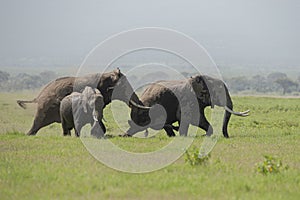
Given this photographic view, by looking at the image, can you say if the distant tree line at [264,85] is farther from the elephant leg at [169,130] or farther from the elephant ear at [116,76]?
the elephant ear at [116,76]

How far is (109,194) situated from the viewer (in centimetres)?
1005

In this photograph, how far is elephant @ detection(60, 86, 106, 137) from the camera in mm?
17719

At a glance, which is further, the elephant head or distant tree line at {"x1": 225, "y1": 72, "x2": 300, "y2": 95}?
distant tree line at {"x1": 225, "y1": 72, "x2": 300, "y2": 95}

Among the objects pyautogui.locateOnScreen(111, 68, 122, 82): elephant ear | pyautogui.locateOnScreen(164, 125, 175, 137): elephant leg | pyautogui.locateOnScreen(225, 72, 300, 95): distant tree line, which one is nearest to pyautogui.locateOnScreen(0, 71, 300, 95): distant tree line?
pyautogui.locateOnScreen(225, 72, 300, 95): distant tree line

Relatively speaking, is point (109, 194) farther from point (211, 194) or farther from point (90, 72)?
point (90, 72)

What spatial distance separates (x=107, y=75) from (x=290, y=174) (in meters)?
9.52

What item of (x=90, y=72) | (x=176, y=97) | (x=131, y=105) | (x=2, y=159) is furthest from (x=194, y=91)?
(x=2, y=159)

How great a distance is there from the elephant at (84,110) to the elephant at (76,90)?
1.08m

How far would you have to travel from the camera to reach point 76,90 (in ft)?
65.7

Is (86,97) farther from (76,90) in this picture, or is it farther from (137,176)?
(137,176)

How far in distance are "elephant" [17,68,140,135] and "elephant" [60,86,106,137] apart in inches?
42.6

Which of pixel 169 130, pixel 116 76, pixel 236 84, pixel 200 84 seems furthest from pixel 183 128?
pixel 236 84

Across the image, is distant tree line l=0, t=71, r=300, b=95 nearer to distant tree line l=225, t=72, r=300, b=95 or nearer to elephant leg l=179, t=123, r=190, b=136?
distant tree line l=225, t=72, r=300, b=95

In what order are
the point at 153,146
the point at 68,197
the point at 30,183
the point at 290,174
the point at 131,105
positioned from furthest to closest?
the point at 131,105 < the point at 153,146 < the point at 290,174 < the point at 30,183 < the point at 68,197
